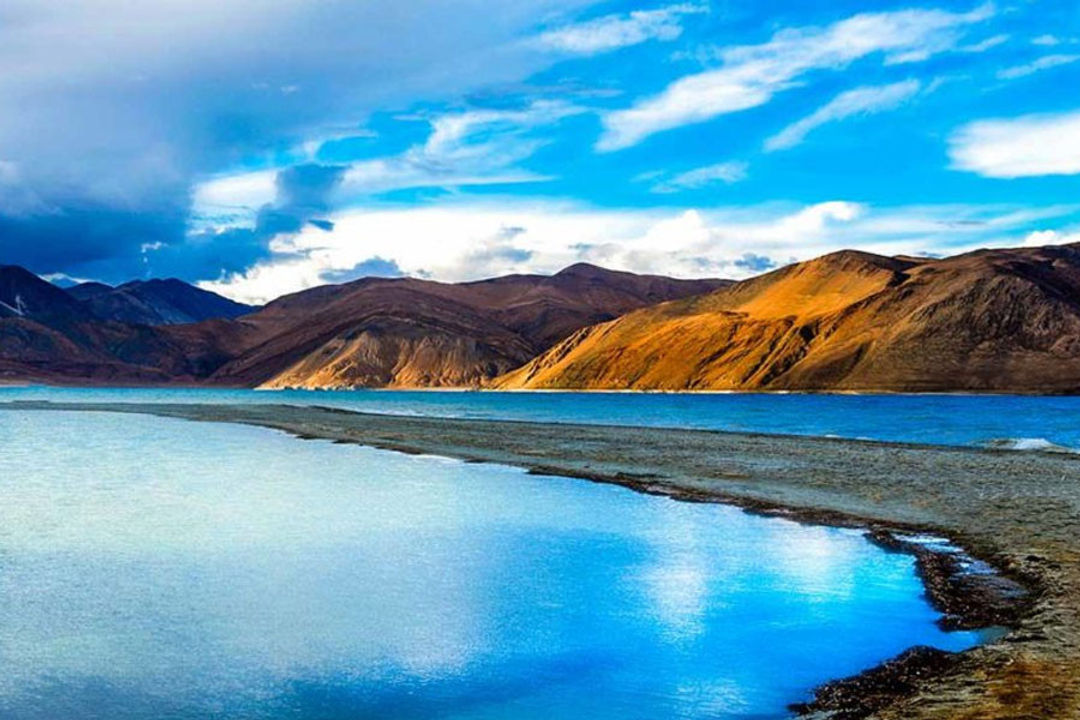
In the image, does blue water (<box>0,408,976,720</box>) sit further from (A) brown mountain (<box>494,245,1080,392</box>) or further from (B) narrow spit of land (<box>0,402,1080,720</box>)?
(A) brown mountain (<box>494,245,1080,392</box>)

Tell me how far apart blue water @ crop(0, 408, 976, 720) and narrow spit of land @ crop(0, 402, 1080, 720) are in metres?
0.89

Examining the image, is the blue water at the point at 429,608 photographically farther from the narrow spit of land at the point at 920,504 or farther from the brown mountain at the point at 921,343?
the brown mountain at the point at 921,343

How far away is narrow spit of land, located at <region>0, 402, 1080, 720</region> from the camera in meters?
9.40

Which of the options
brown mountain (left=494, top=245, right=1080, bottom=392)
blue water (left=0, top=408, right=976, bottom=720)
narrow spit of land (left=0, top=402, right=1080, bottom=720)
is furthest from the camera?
brown mountain (left=494, top=245, right=1080, bottom=392)

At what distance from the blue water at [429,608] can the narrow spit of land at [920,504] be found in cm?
89

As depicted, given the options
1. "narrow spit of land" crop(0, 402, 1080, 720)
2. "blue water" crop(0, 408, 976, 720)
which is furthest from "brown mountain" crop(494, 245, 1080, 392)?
"blue water" crop(0, 408, 976, 720)

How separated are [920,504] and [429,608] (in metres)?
15.6

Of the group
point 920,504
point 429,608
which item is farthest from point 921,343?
point 429,608

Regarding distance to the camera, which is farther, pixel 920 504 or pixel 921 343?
pixel 921 343

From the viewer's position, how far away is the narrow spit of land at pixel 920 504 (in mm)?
9398

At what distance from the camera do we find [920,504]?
2433 cm

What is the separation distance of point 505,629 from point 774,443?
36.2 m

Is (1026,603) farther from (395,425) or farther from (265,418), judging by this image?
(265,418)

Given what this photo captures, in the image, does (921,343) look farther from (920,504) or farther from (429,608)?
(429,608)
